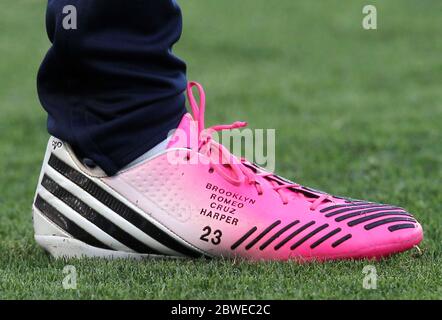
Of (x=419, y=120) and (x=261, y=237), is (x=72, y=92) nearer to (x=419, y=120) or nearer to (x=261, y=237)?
(x=261, y=237)

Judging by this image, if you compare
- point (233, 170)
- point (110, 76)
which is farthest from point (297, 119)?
point (110, 76)

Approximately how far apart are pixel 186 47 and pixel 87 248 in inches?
223

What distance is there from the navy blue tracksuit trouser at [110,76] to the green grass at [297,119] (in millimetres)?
272

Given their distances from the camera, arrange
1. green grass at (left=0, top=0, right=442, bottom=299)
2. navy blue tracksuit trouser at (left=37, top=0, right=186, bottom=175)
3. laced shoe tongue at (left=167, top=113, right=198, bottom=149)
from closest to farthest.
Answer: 1. green grass at (left=0, top=0, right=442, bottom=299)
2. navy blue tracksuit trouser at (left=37, top=0, right=186, bottom=175)
3. laced shoe tongue at (left=167, top=113, right=198, bottom=149)

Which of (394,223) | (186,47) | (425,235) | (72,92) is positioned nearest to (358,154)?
(425,235)

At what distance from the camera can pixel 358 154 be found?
147 inches

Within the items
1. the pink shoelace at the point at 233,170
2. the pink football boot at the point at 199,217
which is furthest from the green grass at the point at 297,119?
the pink shoelace at the point at 233,170

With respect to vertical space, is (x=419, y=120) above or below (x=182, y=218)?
below

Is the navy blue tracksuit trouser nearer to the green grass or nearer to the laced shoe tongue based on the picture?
the laced shoe tongue

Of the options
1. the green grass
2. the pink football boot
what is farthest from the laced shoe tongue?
the green grass

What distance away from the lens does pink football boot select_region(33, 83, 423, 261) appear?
1.93 m

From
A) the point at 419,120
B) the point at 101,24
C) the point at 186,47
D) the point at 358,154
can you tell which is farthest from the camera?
the point at 186,47

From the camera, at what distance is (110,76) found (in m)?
1.89

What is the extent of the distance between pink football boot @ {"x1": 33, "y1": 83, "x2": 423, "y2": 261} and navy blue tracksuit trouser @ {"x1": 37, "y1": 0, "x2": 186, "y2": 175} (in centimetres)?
5
